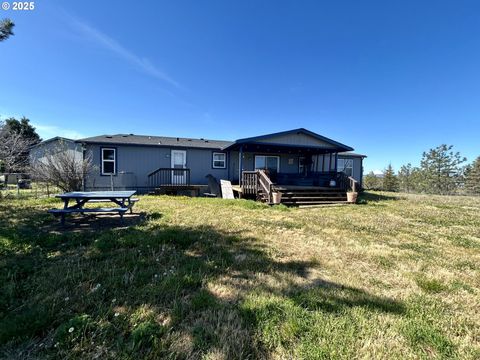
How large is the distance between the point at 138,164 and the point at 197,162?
3526 millimetres

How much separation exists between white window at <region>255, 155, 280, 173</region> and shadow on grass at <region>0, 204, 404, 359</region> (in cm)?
1165

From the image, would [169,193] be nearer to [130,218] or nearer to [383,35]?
[130,218]

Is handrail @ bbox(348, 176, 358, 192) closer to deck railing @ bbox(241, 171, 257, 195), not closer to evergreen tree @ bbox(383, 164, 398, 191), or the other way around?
deck railing @ bbox(241, 171, 257, 195)

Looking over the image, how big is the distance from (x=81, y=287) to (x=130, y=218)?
3863 millimetres

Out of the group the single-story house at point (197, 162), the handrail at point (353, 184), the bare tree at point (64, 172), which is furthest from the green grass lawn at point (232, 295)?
the bare tree at point (64, 172)

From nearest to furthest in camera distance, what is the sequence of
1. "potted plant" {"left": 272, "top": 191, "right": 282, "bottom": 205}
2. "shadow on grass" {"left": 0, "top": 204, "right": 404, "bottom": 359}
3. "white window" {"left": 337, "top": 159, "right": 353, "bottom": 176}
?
"shadow on grass" {"left": 0, "top": 204, "right": 404, "bottom": 359}, "potted plant" {"left": 272, "top": 191, "right": 282, "bottom": 205}, "white window" {"left": 337, "top": 159, "right": 353, "bottom": 176}

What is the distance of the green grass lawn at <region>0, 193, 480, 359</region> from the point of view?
5.58ft

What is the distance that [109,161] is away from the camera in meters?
12.7

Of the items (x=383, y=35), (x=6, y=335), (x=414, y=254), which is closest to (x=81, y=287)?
(x=6, y=335)

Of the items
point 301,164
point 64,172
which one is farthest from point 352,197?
point 64,172

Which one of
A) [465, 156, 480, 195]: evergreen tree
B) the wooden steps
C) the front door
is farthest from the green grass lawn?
[465, 156, 480, 195]: evergreen tree

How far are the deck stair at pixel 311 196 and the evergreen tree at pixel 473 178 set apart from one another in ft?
144

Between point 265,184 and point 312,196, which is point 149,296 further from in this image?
point 312,196

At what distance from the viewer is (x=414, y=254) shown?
3994mm
